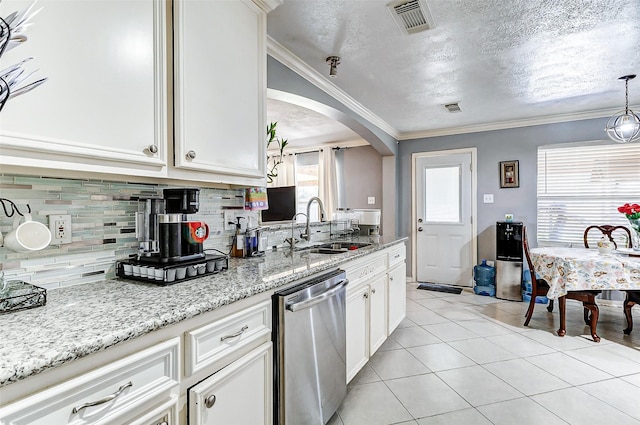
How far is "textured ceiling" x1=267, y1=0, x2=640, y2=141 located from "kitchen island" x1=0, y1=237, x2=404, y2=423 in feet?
5.49

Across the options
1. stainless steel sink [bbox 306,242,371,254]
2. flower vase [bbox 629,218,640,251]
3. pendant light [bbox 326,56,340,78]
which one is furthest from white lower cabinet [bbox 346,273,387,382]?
flower vase [bbox 629,218,640,251]

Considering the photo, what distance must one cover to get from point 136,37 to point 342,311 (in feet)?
5.21

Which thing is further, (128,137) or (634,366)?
(634,366)

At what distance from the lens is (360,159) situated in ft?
19.0

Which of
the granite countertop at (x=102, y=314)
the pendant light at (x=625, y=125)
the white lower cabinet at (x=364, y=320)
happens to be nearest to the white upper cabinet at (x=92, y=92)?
the granite countertop at (x=102, y=314)

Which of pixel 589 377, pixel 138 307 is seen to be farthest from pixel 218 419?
pixel 589 377

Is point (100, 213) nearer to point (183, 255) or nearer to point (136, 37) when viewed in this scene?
point (183, 255)

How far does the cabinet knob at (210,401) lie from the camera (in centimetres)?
102

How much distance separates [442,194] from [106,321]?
481cm

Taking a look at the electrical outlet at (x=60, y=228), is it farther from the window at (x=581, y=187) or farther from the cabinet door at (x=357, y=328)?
the window at (x=581, y=187)

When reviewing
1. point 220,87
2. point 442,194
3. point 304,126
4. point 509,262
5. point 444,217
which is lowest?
point 509,262

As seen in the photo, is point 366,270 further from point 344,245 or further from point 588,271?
point 588,271

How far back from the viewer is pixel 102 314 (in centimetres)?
91

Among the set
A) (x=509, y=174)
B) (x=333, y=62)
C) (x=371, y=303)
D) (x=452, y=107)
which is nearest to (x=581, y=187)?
(x=509, y=174)
